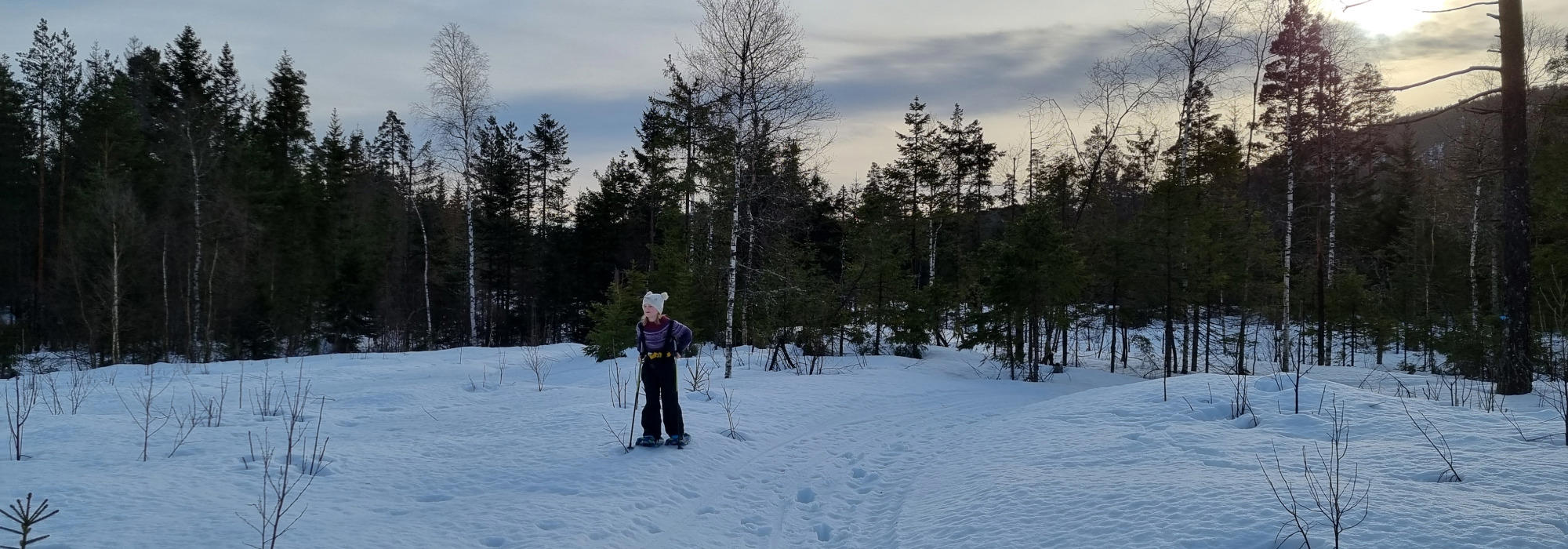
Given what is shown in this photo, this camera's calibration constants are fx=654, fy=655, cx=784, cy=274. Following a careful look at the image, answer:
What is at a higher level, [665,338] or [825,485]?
[665,338]

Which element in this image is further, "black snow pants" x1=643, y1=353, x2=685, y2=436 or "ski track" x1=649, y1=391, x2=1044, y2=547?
"black snow pants" x1=643, y1=353, x2=685, y2=436

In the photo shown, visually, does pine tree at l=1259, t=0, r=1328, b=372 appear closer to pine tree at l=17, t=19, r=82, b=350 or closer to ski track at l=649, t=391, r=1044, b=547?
ski track at l=649, t=391, r=1044, b=547

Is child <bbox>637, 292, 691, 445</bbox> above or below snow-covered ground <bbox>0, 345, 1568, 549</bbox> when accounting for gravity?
above

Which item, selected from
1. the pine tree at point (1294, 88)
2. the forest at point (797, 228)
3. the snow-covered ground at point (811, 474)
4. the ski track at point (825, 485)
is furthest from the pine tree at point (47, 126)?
the pine tree at point (1294, 88)

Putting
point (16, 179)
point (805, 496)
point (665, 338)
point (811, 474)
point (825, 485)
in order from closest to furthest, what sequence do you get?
point (805, 496) < point (825, 485) < point (811, 474) < point (665, 338) < point (16, 179)

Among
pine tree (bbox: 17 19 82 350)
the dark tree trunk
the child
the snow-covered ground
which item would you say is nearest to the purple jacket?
the child

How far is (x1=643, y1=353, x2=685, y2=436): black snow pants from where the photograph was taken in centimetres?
693

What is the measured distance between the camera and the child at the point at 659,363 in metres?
6.92

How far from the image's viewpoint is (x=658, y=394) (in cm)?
704

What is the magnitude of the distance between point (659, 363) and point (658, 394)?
0.36m

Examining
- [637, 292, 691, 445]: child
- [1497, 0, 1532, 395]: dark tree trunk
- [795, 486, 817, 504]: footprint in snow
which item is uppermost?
[1497, 0, 1532, 395]: dark tree trunk

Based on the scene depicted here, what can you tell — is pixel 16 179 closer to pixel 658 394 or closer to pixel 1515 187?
pixel 658 394

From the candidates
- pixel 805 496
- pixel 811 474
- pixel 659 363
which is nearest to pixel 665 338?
pixel 659 363

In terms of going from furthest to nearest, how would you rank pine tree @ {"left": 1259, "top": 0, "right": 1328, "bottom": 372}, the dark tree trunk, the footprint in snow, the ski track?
1. pine tree @ {"left": 1259, "top": 0, "right": 1328, "bottom": 372}
2. the dark tree trunk
3. the footprint in snow
4. the ski track
